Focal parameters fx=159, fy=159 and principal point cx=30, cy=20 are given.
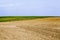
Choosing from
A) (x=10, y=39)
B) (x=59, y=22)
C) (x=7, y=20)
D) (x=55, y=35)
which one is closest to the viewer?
(x=10, y=39)

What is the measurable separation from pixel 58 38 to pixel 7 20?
2.61 m

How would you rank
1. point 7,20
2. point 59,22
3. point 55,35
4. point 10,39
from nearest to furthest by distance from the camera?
point 10,39 < point 55,35 < point 59,22 < point 7,20

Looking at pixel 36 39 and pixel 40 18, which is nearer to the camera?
pixel 36 39

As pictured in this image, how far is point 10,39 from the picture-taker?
2773mm

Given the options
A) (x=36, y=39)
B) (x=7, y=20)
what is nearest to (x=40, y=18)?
(x=7, y=20)

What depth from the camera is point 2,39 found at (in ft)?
9.13

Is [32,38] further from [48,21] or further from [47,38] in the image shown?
[48,21]

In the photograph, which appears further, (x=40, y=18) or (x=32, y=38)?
(x=40, y=18)

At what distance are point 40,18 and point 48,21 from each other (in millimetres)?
284

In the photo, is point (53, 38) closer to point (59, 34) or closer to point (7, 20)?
point (59, 34)

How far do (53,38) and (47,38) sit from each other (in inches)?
4.3

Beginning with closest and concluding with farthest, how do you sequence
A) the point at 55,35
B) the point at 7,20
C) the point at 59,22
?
the point at 55,35 < the point at 59,22 < the point at 7,20

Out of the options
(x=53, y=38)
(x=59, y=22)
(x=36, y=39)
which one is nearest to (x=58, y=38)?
(x=53, y=38)

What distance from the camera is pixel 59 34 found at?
315 cm
